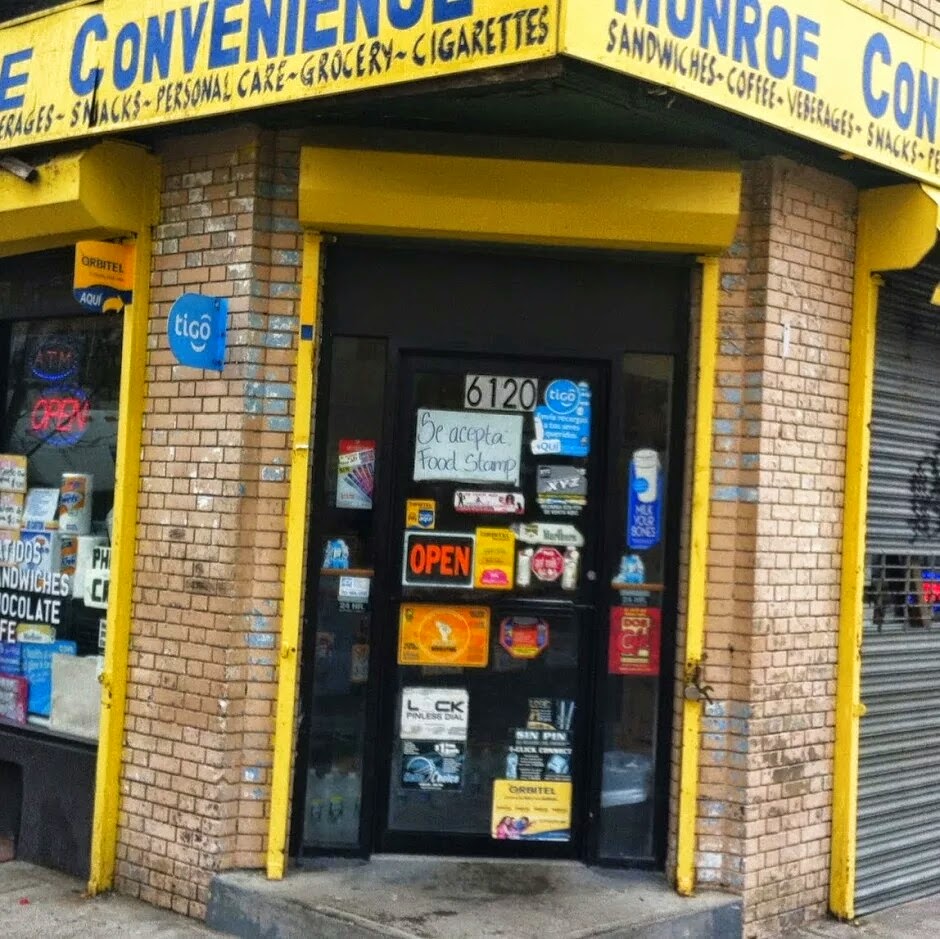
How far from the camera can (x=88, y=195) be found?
5668mm

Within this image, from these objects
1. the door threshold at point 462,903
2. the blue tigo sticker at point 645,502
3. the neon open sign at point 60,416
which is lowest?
the door threshold at point 462,903

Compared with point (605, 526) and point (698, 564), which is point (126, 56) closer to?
point (605, 526)

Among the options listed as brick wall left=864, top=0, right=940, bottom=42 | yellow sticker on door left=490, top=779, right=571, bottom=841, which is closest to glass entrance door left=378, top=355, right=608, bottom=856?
yellow sticker on door left=490, top=779, right=571, bottom=841

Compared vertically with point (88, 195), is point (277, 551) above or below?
below

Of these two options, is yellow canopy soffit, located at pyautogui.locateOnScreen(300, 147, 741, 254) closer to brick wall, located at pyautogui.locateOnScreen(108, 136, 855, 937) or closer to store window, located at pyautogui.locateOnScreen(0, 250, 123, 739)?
brick wall, located at pyautogui.locateOnScreen(108, 136, 855, 937)

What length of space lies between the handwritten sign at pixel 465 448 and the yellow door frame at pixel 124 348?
133 cm

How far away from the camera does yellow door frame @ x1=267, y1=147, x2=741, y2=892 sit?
5.34 metres

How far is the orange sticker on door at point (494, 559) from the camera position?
5727 mm

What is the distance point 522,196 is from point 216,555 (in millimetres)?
1995

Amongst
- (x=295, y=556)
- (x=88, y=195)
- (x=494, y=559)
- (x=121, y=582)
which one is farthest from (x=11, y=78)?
(x=494, y=559)

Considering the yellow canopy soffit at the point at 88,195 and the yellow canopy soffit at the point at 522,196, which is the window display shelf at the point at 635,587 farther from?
the yellow canopy soffit at the point at 88,195

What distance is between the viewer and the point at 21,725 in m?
6.54

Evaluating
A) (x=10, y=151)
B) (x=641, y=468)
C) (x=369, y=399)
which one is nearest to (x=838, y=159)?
(x=641, y=468)

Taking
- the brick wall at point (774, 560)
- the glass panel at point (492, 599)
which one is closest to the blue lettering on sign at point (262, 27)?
A: the glass panel at point (492, 599)
